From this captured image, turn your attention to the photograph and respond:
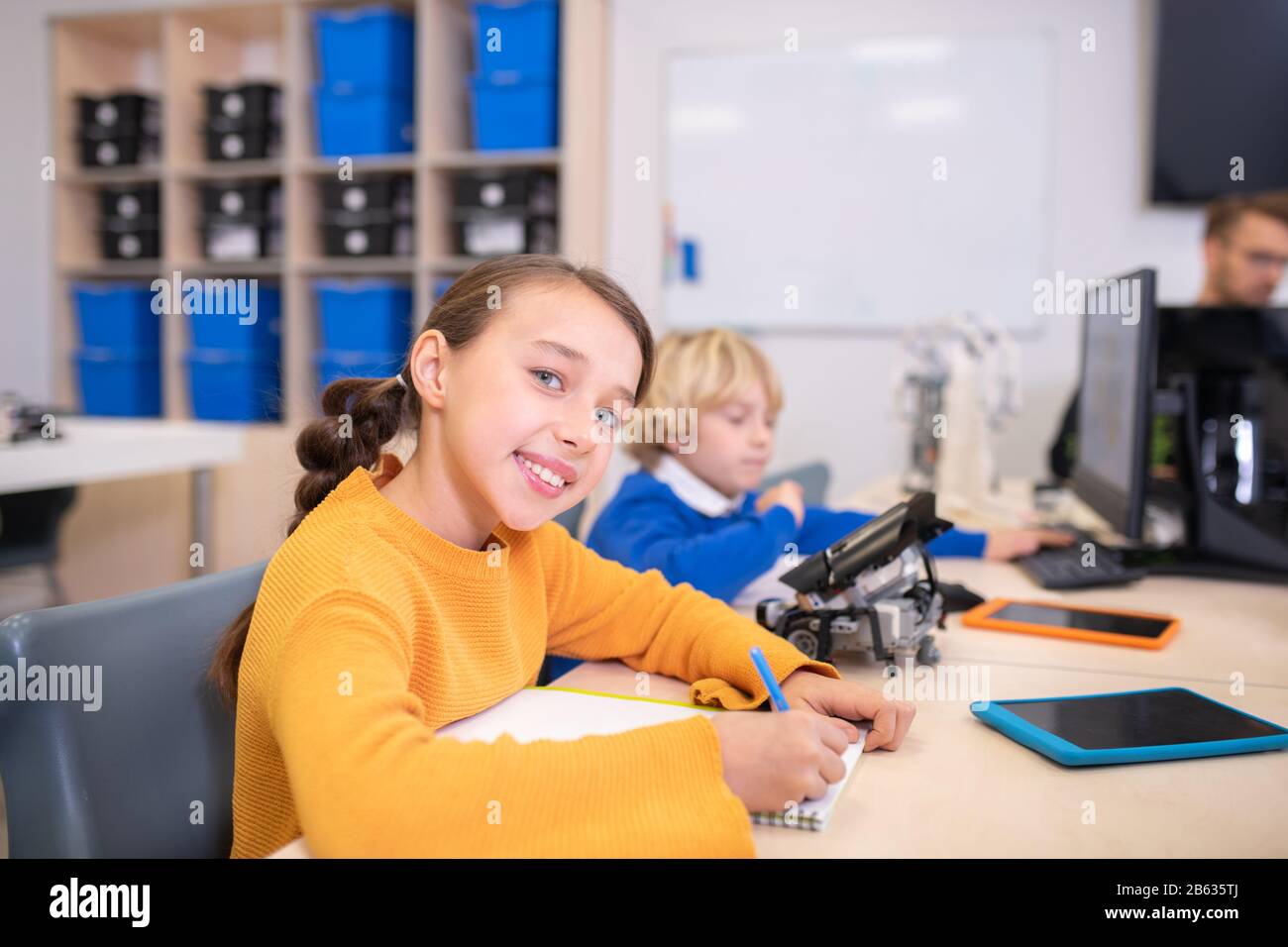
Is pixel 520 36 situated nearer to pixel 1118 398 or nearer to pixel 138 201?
pixel 138 201

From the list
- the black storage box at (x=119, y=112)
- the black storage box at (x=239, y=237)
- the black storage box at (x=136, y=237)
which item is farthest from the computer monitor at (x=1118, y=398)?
the black storage box at (x=119, y=112)

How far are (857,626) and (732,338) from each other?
0.80 m

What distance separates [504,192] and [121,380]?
1709mm

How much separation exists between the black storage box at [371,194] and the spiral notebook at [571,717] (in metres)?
2.96

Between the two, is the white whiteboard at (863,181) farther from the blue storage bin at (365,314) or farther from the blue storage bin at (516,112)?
the blue storage bin at (365,314)

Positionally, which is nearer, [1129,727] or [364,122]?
[1129,727]

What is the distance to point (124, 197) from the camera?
12.5 ft

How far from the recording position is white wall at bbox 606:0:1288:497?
322 centimetres

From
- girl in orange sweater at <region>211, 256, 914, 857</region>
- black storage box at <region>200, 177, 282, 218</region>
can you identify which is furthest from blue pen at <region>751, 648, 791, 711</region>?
black storage box at <region>200, 177, 282, 218</region>

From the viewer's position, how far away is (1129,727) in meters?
0.87

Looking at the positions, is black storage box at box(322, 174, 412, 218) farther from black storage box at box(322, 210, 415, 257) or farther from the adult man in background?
the adult man in background

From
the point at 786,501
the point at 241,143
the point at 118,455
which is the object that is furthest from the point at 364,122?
the point at 786,501
